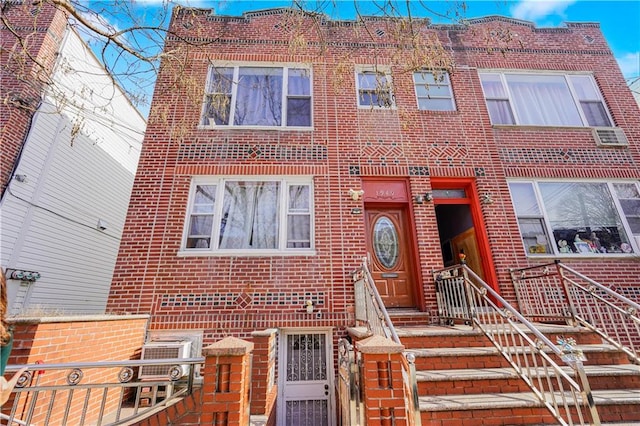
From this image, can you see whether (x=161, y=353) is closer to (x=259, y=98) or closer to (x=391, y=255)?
(x=391, y=255)

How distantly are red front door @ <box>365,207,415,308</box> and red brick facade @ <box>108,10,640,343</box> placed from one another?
250mm

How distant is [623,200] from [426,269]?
→ 17.5ft

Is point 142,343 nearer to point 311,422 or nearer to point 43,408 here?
point 43,408

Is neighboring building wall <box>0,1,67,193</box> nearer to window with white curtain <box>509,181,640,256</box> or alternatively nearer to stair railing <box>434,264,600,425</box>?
stair railing <box>434,264,600,425</box>

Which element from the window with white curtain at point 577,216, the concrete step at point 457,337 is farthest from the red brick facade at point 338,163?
the concrete step at point 457,337

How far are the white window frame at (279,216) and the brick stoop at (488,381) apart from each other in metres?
2.80

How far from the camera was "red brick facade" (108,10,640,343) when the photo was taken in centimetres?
575

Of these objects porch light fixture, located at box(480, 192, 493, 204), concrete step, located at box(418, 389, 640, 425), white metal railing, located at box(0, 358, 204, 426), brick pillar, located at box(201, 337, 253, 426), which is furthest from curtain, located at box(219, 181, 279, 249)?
porch light fixture, located at box(480, 192, 493, 204)

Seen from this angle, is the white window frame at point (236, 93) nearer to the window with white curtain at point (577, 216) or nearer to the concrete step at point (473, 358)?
the concrete step at point (473, 358)

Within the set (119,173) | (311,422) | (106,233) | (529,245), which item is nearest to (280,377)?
(311,422)

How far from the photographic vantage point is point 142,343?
17.3ft

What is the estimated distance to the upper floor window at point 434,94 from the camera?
7.74 metres

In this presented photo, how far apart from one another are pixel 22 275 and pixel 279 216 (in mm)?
5757

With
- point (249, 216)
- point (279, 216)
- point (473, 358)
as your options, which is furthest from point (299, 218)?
point (473, 358)
